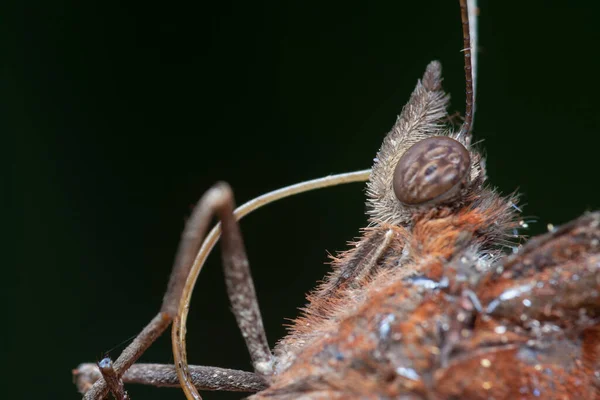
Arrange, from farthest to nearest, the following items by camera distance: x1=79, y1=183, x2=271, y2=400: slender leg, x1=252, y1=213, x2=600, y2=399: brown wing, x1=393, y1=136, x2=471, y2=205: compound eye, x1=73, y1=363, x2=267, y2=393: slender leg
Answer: x1=73, y1=363, x2=267, y2=393: slender leg
x1=393, y1=136, x2=471, y2=205: compound eye
x1=79, y1=183, x2=271, y2=400: slender leg
x1=252, y1=213, x2=600, y2=399: brown wing

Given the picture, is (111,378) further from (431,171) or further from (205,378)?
(431,171)

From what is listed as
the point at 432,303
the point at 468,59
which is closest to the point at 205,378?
the point at 432,303

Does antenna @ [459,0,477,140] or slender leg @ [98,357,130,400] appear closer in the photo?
slender leg @ [98,357,130,400]

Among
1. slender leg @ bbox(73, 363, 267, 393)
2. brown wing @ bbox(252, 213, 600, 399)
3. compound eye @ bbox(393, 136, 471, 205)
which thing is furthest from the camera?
slender leg @ bbox(73, 363, 267, 393)

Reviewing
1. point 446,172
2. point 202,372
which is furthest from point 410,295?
point 202,372

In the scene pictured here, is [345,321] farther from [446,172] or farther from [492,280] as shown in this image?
[446,172]

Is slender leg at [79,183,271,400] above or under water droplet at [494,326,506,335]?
above

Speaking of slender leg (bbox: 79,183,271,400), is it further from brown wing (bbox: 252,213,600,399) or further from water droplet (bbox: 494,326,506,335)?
water droplet (bbox: 494,326,506,335)

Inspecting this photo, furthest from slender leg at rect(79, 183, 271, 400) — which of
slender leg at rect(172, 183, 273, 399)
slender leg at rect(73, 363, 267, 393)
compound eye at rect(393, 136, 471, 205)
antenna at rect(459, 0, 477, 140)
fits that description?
antenna at rect(459, 0, 477, 140)

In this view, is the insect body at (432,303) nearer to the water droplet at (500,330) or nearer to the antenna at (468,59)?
the water droplet at (500,330)

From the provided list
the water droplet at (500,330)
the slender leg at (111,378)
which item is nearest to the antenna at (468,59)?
the water droplet at (500,330)
